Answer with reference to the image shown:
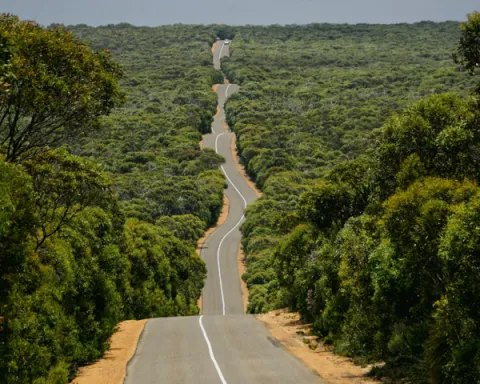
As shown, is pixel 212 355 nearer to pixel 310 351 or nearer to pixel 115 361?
pixel 115 361

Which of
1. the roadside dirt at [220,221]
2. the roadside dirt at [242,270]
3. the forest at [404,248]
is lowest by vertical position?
the roadside dirt at [242,270]

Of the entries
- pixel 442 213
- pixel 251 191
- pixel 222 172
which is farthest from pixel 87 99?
pixel 222 172

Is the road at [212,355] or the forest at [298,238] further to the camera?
the road at [212,355]

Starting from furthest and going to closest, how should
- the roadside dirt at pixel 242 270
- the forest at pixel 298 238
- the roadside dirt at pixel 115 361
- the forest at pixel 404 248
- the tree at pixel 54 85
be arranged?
the roadside dirt at pixel 242 270 → the roadside dirt at pixel 115 361 → the tree at pixel 54 85 → the forest at pixel 298 238 → the forest at pixel 404 248

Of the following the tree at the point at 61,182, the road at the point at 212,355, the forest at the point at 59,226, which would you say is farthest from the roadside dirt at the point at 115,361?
the tree at the point at 61,182

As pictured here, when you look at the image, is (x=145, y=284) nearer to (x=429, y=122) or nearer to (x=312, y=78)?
(x=429, y=122)

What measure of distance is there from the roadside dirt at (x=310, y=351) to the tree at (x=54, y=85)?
1031 centimetres

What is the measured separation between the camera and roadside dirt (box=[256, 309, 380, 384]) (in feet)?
A: 61.9

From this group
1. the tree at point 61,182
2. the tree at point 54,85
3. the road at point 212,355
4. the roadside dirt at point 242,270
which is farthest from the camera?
the roadside dirt at point 242,270

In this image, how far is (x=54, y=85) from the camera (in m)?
17.7

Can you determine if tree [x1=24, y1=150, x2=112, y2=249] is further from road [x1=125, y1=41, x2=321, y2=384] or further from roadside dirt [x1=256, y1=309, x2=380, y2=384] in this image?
roadside dirt [x1=256, y1=309, x2=380, y2=384]

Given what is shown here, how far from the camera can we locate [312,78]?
184625mm

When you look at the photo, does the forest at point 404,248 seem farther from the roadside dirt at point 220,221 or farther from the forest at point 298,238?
the roadside dirt at point 220,221

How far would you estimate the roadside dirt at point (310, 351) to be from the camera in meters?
18.9
